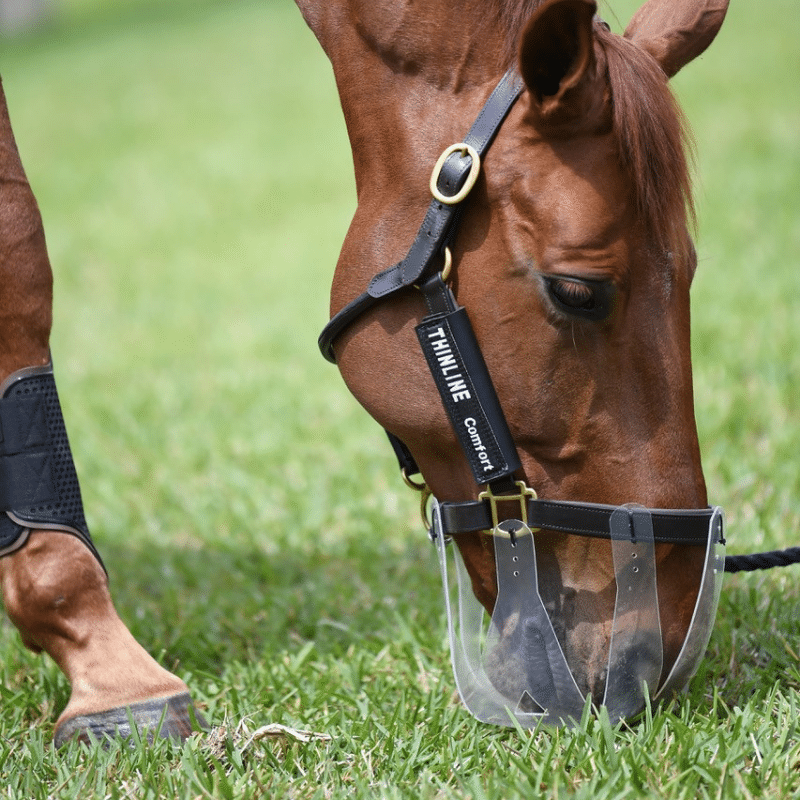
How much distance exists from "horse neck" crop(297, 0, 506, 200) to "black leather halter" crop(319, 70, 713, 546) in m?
0.06

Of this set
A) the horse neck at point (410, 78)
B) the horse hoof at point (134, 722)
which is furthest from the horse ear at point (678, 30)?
the horse hoof at point (134, 722)

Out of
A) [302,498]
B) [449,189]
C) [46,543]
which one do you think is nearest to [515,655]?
[449,189]

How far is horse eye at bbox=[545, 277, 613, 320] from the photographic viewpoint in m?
1.73

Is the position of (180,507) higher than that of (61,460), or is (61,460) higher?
(61,460)

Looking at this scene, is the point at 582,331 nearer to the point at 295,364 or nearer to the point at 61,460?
the point at 61,460

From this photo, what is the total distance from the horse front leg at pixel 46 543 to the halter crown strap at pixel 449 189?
2.77 ft

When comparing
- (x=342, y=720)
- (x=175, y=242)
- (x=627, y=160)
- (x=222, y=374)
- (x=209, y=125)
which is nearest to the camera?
(x=627, y=160)

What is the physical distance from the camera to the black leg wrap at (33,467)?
212 cm

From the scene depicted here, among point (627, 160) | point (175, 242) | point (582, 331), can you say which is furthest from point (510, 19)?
point (175, 242)

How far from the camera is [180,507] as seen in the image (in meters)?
3.86

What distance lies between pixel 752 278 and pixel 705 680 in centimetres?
393

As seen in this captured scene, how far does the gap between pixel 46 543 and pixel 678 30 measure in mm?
1714

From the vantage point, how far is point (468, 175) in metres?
1.82

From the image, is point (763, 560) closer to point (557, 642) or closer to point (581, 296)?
point (557, 642)
